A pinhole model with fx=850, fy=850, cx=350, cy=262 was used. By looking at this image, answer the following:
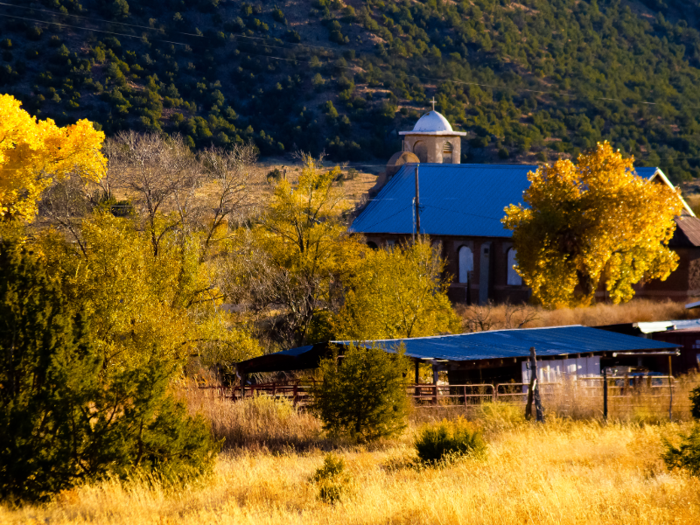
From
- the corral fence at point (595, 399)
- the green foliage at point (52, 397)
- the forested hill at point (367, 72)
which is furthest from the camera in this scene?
→ the forested hill at point (367, 72)

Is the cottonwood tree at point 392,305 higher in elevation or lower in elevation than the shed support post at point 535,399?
higher

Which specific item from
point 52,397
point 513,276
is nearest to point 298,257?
point 513,276

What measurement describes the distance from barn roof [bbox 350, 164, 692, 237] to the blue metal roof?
17.8m

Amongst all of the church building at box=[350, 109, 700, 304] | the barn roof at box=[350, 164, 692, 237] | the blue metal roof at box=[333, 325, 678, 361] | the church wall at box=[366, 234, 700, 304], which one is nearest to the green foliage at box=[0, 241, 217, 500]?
the blue metal roof at box=[333, 325, 678, 361]

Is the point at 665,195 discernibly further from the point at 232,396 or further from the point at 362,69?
the point at 362,69

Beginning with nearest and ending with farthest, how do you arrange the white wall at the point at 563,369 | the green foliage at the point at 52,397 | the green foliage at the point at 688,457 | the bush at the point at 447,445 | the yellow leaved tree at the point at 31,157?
the green foliage at the point at 688,457 < the green foliage at the point at 52,397 < the bush at the point at 447,445 < the white wall at the point at 563,369 < the yellow leaved tree at the point at 31,157

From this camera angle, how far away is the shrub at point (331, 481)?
46.4 ft

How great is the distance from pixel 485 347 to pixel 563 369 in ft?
9.78

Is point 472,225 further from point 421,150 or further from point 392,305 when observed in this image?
point 392,305

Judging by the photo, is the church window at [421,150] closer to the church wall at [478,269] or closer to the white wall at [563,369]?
the church wall at [478,269]

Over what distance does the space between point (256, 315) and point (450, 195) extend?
713 inches

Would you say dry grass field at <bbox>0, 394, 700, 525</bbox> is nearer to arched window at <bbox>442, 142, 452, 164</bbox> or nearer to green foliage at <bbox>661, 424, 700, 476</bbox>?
green foliage at <bbox>661, 424, 700, 476</bbox>

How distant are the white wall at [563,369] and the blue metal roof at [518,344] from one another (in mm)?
503

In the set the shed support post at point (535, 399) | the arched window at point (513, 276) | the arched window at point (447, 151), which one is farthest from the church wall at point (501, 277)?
the shed support post at point (535, 399)
